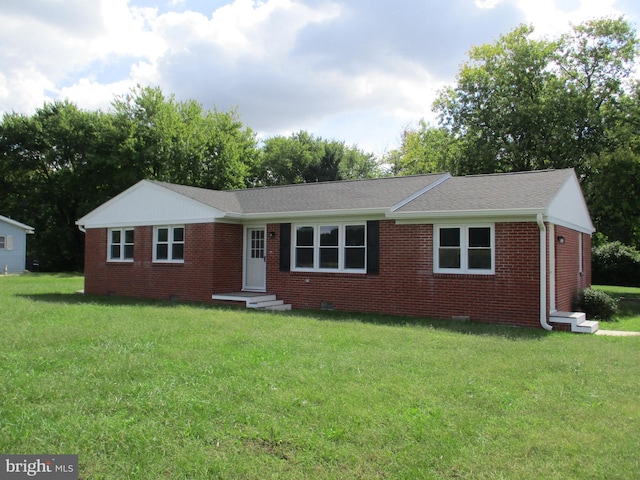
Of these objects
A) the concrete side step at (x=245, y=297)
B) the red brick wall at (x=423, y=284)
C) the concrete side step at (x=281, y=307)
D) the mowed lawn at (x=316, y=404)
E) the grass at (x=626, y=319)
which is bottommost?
the grass at (x=626, y=319)

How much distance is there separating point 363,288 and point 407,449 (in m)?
9.22

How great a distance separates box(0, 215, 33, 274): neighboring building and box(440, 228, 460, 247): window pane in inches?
1195

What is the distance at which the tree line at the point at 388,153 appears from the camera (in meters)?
24.4

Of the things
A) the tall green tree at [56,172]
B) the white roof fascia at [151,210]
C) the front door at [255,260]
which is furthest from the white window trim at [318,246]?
the tall green tree at [56,172]

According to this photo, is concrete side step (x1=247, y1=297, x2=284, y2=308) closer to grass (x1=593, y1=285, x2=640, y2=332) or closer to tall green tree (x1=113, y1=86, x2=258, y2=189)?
grass (x1=593, y1=285, x2=640, y2=332)

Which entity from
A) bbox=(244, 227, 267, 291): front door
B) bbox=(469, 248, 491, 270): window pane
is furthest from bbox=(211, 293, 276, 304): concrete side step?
bbox=(469, 248, 491, 270): window pane

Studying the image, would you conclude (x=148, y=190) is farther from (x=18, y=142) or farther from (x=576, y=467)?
(x=18, y=142)

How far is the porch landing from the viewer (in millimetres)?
13766

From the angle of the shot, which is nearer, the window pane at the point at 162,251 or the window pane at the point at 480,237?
the window pane at the point at 480,237

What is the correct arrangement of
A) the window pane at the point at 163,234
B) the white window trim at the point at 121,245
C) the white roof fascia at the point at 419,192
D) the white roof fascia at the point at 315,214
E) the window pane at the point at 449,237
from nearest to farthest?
the window pane at the point at 449,237
the white roof fascia at the point at 419,192
the white roof fascia at the point at 315,214
the window pane at the point at 163,234
the white window trim at the point at 121,245

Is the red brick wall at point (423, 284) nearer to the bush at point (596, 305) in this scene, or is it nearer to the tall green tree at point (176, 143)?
Answer: the bush at point (596, 305)

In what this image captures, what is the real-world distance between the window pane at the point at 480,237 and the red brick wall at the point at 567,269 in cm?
183

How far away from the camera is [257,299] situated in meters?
13.9

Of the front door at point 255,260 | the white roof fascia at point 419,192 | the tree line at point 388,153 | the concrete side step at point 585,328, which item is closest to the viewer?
the concrete side step at point 585,328
